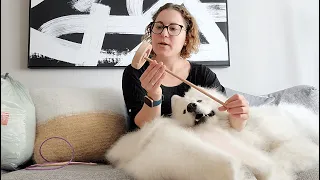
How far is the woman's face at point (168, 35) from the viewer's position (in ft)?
4.24

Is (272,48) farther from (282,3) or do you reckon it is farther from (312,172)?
(312,172)

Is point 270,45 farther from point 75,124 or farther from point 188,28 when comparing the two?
point 75,124

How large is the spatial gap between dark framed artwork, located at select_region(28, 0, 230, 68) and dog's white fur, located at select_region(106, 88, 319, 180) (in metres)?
0.70

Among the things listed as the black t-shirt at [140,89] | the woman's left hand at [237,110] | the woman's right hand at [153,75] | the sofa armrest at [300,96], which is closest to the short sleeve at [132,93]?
the black t-shirt at [140,89]

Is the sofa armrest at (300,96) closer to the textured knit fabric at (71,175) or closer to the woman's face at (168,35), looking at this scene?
the woman's face at (168,35)

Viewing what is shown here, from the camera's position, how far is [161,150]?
870 millimetres

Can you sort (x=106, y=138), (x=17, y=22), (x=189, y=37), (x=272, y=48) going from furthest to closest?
(x=272, y=48), (x=17, y=22), (x=189, y=37), (x=106, y=138)

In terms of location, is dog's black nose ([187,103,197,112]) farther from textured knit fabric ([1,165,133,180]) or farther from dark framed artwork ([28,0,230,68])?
dark framed artwork ([28,0,230,68])

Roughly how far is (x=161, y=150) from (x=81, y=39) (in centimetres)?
103

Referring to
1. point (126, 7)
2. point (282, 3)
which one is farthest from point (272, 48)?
point (126, 7)

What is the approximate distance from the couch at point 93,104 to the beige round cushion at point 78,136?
1.8 inches

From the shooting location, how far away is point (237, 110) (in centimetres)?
101

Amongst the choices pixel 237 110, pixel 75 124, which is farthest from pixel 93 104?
pixel 237 110

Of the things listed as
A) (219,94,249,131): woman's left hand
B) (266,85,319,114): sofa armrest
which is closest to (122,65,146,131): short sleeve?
(219,94,249,131): woman's left hand
